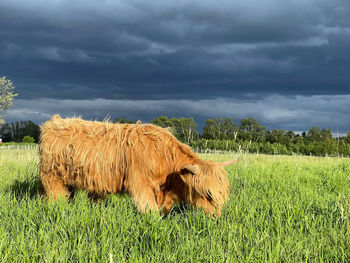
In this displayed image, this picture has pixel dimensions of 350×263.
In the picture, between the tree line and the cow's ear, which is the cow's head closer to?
the cow's ear

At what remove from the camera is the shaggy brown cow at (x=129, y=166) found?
16.9 ft

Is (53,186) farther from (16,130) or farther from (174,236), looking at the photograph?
(16,130)

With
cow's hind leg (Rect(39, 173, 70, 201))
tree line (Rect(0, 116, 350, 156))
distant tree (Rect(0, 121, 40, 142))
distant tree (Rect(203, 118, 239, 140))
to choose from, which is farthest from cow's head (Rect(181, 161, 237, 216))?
distant tree (Rect(0, 121, 40, 142))

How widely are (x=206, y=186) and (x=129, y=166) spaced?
147 cm

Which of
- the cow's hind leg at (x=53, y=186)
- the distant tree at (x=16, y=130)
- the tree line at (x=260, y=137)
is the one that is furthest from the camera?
the distant tree at (x=16, y=130)

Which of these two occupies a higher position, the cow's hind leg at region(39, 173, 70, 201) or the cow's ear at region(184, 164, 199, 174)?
the cow's ear at region(184, 164, 199, 174)

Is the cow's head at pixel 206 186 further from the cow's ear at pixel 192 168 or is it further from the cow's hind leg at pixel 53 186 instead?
the cow's hind leg at pixel 53 186

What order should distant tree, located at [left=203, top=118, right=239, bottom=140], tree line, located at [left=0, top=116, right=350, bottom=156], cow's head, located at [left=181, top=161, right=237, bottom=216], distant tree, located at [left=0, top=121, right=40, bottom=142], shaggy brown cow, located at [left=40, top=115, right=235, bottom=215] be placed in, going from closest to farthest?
1. cow's head, located at [left=181, top=161, right=237, bottom=216]
2. shaggy brown cow, located at [left=40, top=115, right=235, bottom=215]
3. tree line, located at [left=0, top=116, right=350, bottom=156]
4. distant tree, located at [left=203, top=118, right=239, bottom=140]
5. distant tree, located at [left=0, top=121, right=40, bottom=142]

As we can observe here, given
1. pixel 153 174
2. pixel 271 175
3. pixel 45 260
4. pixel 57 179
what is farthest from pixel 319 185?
pixel 45 260

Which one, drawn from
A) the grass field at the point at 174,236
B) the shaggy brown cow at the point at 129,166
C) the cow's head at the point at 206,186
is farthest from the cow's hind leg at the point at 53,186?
the cow's head at the point at 206,186

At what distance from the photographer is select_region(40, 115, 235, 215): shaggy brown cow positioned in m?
5.16

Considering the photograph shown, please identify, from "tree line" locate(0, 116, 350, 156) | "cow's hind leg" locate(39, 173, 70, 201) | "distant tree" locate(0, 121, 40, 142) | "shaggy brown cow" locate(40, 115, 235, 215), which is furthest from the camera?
"distant tree" locate(0, 121, 40, 142)

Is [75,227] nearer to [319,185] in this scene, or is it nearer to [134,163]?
Answer: [134,163]

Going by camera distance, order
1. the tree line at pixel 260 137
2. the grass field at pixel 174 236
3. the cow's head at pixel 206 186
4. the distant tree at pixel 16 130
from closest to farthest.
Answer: the grass field at pixel 174 236 → the cow's head at pixel 206 186 → the tree line at pixel 260 137 → the distant tree at pixel 16 130
